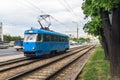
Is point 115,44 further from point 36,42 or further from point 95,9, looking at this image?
point 36,42

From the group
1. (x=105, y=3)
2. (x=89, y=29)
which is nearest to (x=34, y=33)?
(x=89, y=29)

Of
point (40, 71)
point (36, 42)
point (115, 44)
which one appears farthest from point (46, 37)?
point (115, 44)

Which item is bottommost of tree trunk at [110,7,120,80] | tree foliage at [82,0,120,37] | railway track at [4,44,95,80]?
railway track at [4,44,95,80]

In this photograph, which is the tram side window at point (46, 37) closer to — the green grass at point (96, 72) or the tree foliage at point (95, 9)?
the tree foliage at point (95, 9)

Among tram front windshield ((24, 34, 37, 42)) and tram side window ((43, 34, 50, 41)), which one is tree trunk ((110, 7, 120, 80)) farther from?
tram side window ((43, 34, 50, 41))

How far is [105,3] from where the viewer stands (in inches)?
431

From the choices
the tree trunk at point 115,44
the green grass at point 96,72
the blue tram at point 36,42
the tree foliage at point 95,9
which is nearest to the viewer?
the tree foliage at point 95,9

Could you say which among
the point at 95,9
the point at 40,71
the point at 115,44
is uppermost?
the point at 95,9

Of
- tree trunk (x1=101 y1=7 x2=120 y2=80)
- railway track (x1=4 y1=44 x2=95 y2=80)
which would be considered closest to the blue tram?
railway track (x1=4 y1=44 x2=95 y2=80)

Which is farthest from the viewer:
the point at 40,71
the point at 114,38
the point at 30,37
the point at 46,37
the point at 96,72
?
the point at 46,37

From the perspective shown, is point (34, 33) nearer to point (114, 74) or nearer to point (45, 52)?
point (45, 52)

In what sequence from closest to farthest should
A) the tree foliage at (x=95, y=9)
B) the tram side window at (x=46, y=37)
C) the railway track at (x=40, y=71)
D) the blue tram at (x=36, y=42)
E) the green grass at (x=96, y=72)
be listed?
the tree foliage at (x=95, y=9) < the green grass at (x=96, y=72) < the railway track at (x=40, y=71) < the blue tram at (x=36, y=42) < the tram side window at (x=46, y=37)

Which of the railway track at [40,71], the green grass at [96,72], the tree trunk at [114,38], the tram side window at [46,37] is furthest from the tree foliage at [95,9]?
the tram side window at [46,37]

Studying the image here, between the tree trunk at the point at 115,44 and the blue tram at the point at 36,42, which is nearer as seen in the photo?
the tree trunk at the point at 115,44
